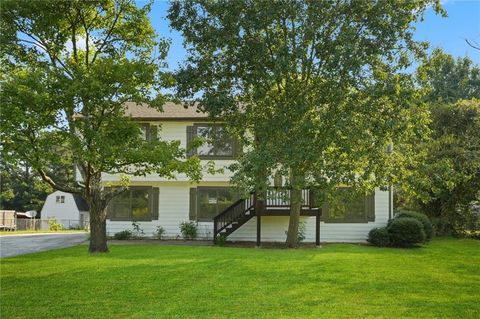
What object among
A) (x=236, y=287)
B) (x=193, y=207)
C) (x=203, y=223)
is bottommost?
(x=236, y=287)

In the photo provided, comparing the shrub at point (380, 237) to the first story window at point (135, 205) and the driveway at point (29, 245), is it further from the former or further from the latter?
the driveway at point (29, 245)

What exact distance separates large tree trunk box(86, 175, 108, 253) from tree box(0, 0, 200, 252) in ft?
0.10

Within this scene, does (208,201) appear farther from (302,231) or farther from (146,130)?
(302,231)

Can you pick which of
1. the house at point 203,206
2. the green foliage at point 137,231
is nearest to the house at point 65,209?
the green foliage at point 137,231

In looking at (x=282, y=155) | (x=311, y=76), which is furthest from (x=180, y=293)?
(x=311, y=76)

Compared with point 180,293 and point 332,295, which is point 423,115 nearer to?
point 332,295

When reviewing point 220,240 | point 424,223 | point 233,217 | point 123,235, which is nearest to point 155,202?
point 123,235

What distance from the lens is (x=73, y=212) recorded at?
51.0 meters

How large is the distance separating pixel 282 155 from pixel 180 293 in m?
8.01

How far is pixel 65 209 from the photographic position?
168ft

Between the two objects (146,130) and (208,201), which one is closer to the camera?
(146,130)

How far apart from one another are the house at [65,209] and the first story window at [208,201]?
96.9 ft

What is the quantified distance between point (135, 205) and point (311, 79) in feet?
35.7

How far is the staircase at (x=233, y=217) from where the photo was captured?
21391 mm
